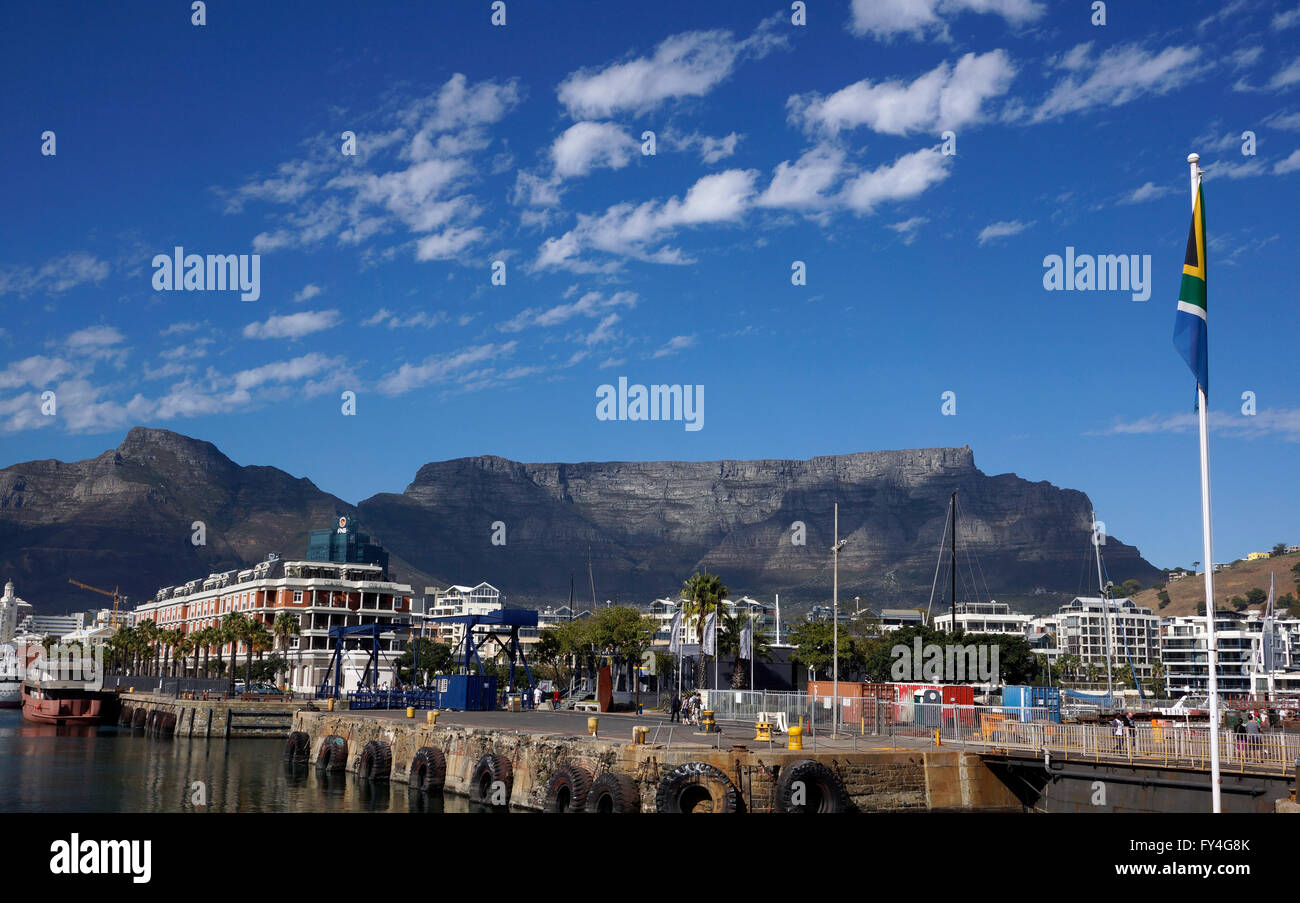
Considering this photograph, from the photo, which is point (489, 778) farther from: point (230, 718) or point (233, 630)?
point (233, 630)

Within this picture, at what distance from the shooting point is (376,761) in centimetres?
5109

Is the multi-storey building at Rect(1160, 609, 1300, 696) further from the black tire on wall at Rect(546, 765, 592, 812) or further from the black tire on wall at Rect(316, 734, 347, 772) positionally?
the black tire on wall at Rect(546, 765, 592, 812)

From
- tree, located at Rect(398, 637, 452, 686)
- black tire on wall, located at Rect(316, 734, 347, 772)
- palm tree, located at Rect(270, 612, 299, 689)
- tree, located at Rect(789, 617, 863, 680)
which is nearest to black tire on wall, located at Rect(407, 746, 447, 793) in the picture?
black tire on wall, located at Rect(316, 734, 347, 772)

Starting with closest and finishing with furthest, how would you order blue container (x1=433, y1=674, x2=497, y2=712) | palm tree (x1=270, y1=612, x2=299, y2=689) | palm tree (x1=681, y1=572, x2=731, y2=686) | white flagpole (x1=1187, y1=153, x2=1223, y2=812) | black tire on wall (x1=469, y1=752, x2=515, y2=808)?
1. white flagpole (x1=1187, y1=153, x2=1223, y2=812)
2. black tire on wall (x1=469, y1=752, x2=515, y2=808)
3. blue container (x1=433, y1=674, x2=497, y2=712)
4. palm tree (x1=681, y1=572, x2=731, y2=686)
5. palm tree (x1=270, y1=612, x2=299, y2=689)

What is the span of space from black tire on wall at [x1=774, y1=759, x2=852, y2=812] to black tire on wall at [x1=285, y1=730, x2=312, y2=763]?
124ft

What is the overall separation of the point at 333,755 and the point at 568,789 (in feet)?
84.9

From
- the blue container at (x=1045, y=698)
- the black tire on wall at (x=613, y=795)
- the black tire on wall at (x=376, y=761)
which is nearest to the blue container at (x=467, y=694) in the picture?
the black tire on wall at (x=376, y=761)

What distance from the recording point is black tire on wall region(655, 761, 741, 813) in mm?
30219

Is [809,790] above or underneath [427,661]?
above

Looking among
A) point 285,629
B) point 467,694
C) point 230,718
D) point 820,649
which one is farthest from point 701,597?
point 285,629
